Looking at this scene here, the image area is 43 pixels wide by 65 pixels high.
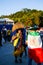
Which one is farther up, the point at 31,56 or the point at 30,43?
the point at 30,43

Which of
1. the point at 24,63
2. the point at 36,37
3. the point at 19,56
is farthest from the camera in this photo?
the point at 19,56

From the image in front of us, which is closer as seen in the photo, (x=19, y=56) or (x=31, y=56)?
(x=31, y=56)

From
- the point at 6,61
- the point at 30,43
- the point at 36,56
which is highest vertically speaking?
the point at 30,43

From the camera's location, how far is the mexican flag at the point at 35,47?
21.1 ft

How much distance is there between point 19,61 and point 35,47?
3092mm

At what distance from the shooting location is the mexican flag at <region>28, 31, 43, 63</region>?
6.44 m

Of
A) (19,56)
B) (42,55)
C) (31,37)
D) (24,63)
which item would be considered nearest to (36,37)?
(31,37)

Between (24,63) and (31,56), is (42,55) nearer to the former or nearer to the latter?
(31,56)

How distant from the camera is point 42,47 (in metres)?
6.74

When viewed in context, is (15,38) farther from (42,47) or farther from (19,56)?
(42,47)

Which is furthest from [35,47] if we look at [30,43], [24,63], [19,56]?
[19,56]

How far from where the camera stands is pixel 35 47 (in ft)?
21.3

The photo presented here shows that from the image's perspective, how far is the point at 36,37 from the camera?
648cm

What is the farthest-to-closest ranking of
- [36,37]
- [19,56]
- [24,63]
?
[19,56] < [24,63] < [36,37]
